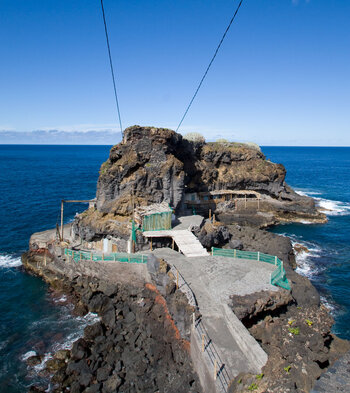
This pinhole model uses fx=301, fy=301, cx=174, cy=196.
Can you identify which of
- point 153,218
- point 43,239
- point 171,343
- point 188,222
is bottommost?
point 171,343

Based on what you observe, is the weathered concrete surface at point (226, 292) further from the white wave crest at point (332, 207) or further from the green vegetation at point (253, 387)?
the white wave crest at point (332, 207)

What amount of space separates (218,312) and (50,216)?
44.4 metres

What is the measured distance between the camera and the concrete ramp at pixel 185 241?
93.4 ft

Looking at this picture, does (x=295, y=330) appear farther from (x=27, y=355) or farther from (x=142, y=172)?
(x=142, y=172)

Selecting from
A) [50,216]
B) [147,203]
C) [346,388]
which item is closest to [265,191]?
[147,203]

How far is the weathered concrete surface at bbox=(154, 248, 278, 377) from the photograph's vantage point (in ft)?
51.8

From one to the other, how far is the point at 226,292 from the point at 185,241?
1000 centimetres

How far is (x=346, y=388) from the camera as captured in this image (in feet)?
44.8

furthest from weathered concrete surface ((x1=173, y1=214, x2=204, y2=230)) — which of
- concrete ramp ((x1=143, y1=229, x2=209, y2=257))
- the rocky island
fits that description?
concrete ramp ((x1=143, y1=229, x2=209, y2=257))

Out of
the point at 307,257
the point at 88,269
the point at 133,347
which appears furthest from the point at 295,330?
the point at 307,257

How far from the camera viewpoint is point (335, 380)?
565 inches

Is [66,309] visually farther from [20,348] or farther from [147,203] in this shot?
[147,203]

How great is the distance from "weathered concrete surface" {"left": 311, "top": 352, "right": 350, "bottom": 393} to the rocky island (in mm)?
552

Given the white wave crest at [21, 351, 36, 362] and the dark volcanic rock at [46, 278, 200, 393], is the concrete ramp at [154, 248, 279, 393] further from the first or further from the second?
the white wave crest at [21, 351, 36, 362]
